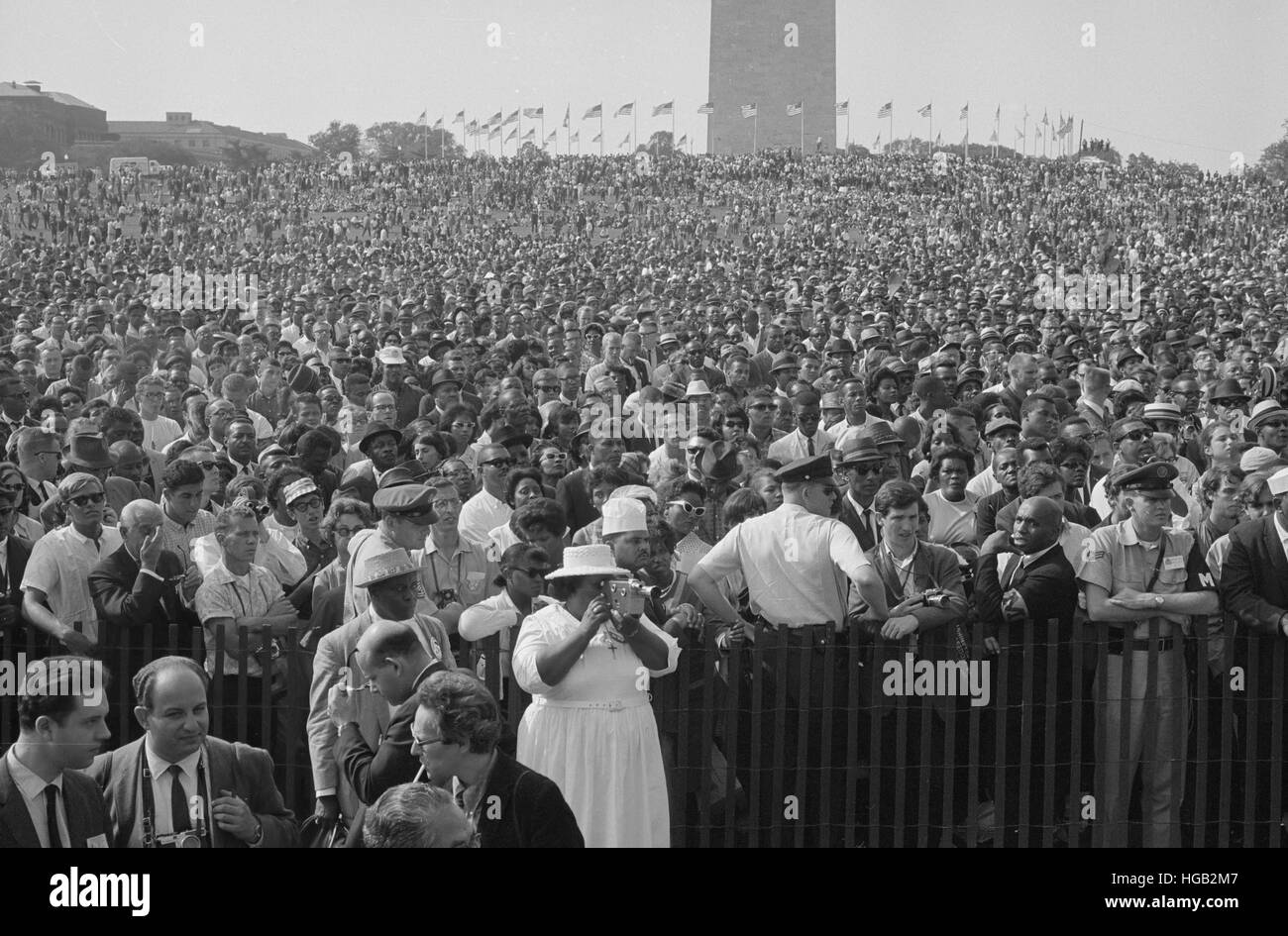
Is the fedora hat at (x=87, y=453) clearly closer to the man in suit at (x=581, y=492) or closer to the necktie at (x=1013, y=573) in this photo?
the man in suit at (x=581, y=492)

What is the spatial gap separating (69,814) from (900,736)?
317 centimetres

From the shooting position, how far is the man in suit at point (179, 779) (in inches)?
183

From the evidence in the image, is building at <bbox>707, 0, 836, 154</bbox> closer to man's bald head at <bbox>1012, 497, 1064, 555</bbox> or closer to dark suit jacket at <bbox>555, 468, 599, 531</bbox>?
dark suit jacket at <bbox>555, 468, 599, 531</bbox>

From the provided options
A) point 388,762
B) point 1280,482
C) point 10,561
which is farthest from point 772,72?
point 388,762

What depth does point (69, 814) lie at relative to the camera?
455 centimetres

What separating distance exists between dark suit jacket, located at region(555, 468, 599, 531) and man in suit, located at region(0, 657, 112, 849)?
468cm

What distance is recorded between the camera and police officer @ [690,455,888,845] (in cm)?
626

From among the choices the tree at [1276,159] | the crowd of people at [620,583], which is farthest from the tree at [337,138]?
the crowd of people at [620,583]

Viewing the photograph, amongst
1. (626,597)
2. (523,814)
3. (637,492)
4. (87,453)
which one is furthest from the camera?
(87,453)

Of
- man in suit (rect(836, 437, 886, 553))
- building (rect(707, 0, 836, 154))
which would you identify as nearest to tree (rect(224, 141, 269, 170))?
building (rect(707, 0, 836, 154))

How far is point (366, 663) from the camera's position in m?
4.91

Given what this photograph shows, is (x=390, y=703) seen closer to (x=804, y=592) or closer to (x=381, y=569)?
(x=381, y=569)

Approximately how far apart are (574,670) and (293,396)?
7.92m
